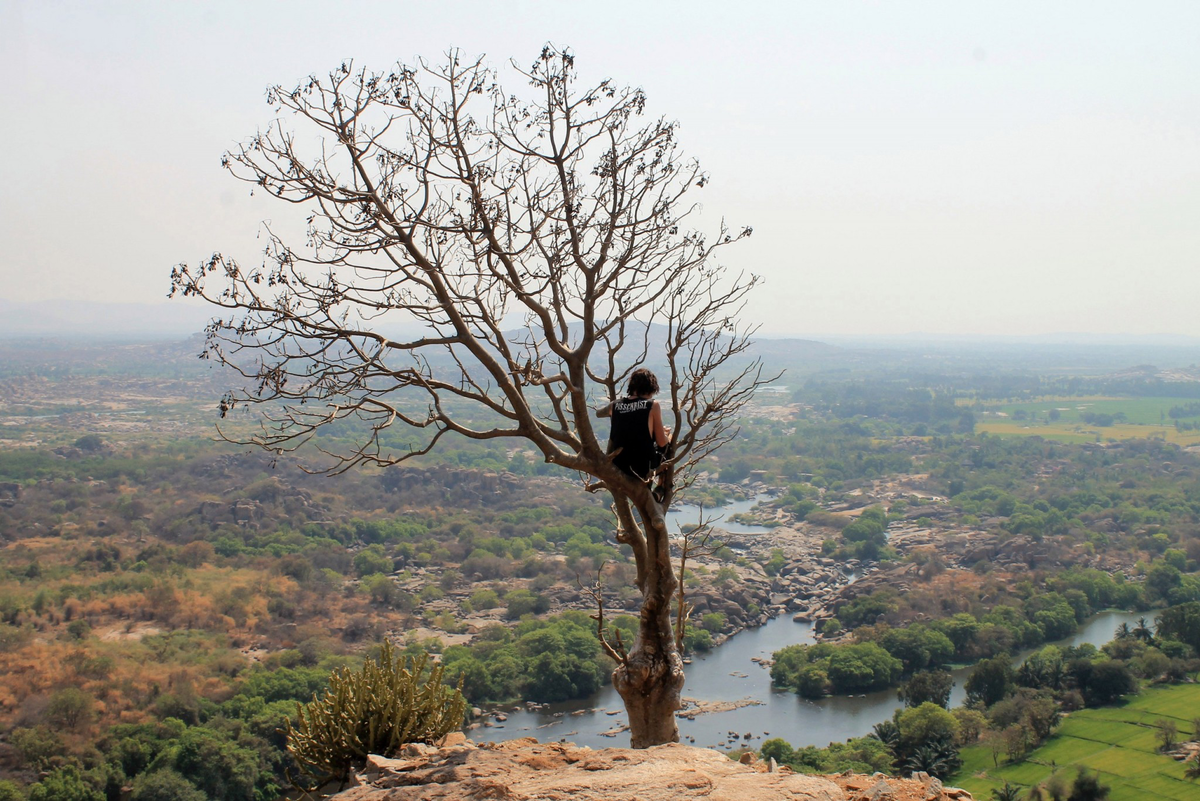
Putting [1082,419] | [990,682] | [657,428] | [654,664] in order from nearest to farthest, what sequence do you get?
[657,428] < [654,664] < [990,682] < [1082,419]

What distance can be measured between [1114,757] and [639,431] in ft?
97.4

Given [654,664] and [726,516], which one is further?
[726,516]

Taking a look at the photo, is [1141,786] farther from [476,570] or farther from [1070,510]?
[1070,510]

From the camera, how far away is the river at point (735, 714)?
2777 centimetres

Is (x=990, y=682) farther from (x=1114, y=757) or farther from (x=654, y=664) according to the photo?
(x=654, y=664)

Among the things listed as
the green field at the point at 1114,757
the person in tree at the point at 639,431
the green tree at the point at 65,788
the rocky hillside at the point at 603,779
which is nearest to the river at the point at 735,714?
the green field at the point at 1114,757

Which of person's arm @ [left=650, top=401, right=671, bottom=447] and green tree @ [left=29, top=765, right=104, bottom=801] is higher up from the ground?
person's arm @ [left=650, top=401, right=671, bottom=447]

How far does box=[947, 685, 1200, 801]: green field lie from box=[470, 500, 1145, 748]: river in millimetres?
3797

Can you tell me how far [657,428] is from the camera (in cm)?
462

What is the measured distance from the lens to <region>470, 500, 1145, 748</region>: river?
2777 centimetres

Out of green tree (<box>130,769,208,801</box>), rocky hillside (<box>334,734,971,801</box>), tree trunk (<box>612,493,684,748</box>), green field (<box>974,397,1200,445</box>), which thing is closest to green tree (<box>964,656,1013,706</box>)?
green tree (<box>130,769,208,801</box>)

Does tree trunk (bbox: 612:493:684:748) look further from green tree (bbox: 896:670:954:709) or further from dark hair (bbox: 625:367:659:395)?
green tree (bbox: 896:670:954:709)

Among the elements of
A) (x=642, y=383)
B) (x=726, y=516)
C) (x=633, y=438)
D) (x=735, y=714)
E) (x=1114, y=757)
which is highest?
(x=642, y=383)

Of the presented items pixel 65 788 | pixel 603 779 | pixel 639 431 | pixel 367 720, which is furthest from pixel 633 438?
pixel 65 788
